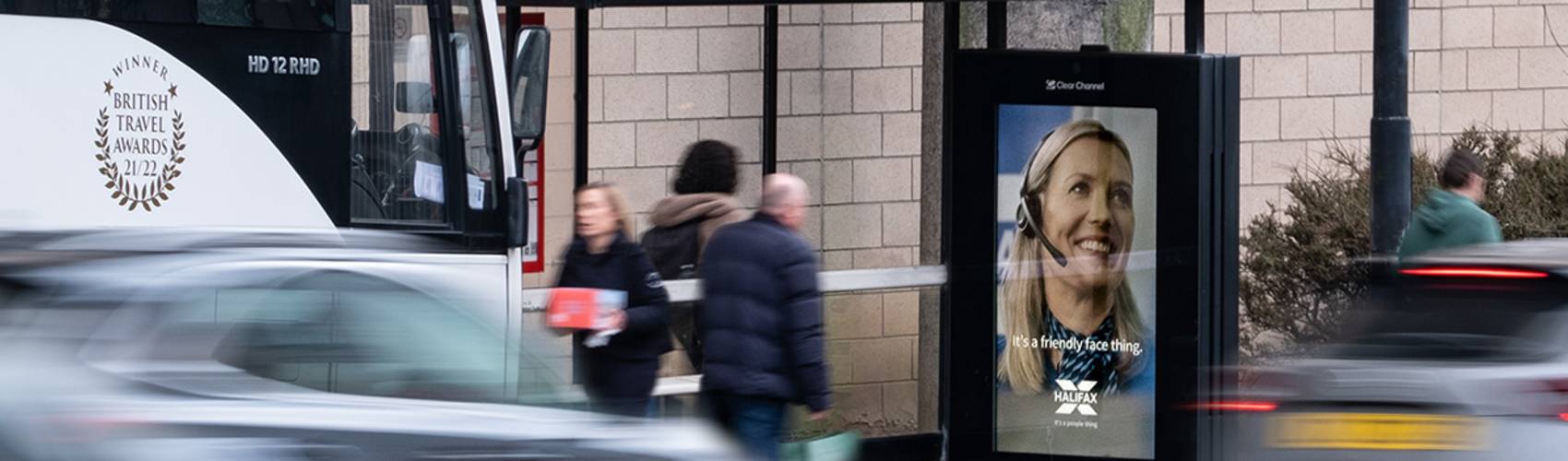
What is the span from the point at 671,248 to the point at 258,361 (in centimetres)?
453

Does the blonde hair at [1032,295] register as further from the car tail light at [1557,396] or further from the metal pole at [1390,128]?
the car tail light at [1557,396]

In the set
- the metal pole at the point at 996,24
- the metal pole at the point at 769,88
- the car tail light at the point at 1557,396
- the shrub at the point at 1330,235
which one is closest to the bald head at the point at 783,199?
the car tail light at the point at 1557,396

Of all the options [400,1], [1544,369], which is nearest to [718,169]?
[400,1]

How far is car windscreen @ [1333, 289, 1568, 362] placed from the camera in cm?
546

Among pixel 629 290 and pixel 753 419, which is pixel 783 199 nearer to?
pixel 629 290

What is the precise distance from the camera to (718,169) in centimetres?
841

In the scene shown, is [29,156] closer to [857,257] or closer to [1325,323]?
[857,257]

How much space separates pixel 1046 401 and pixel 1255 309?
296cm

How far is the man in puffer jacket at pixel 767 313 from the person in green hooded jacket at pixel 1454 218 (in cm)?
307

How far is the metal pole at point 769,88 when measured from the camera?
11484 millimetres

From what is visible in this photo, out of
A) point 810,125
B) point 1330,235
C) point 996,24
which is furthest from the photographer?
point 1330,235

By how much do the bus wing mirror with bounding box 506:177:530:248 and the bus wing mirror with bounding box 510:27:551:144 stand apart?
0.23 meters

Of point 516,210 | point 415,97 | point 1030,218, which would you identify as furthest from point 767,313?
point 1030,218

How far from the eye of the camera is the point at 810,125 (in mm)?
12195
